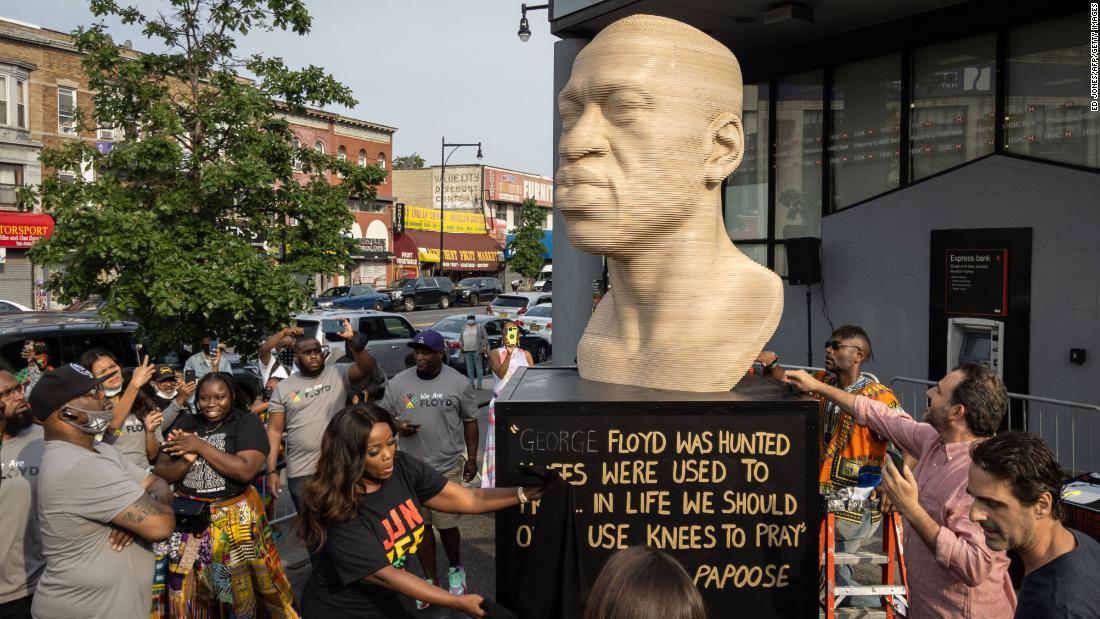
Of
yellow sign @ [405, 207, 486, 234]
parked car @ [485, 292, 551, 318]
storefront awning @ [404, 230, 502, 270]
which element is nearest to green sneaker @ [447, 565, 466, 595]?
parked car @ [485, 292, 551, 318]

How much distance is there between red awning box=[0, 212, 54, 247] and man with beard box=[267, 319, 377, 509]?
26431 mm

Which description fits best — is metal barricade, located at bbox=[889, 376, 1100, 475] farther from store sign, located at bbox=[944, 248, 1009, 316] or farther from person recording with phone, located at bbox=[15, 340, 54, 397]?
person recording with phone, located at bbox=[15, 340, 54, 397]

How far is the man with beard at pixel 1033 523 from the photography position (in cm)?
220

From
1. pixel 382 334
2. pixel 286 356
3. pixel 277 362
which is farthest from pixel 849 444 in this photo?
pixel 382 334

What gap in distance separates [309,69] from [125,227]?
259 cm

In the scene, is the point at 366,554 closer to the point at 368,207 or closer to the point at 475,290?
the point at 475,290

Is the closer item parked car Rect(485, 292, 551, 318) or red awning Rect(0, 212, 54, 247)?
parked car Rect(485, 292, 551, 318)

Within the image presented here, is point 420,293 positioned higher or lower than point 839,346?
higher

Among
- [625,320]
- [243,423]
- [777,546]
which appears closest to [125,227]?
[243,423]

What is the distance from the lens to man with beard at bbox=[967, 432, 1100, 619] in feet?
7.23

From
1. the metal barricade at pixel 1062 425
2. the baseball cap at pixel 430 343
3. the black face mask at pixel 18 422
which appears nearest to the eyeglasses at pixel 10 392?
the black face mask at pixel 18 422

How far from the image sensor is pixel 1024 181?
8703mm

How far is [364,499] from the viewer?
3068mm

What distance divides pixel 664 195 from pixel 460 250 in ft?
146
